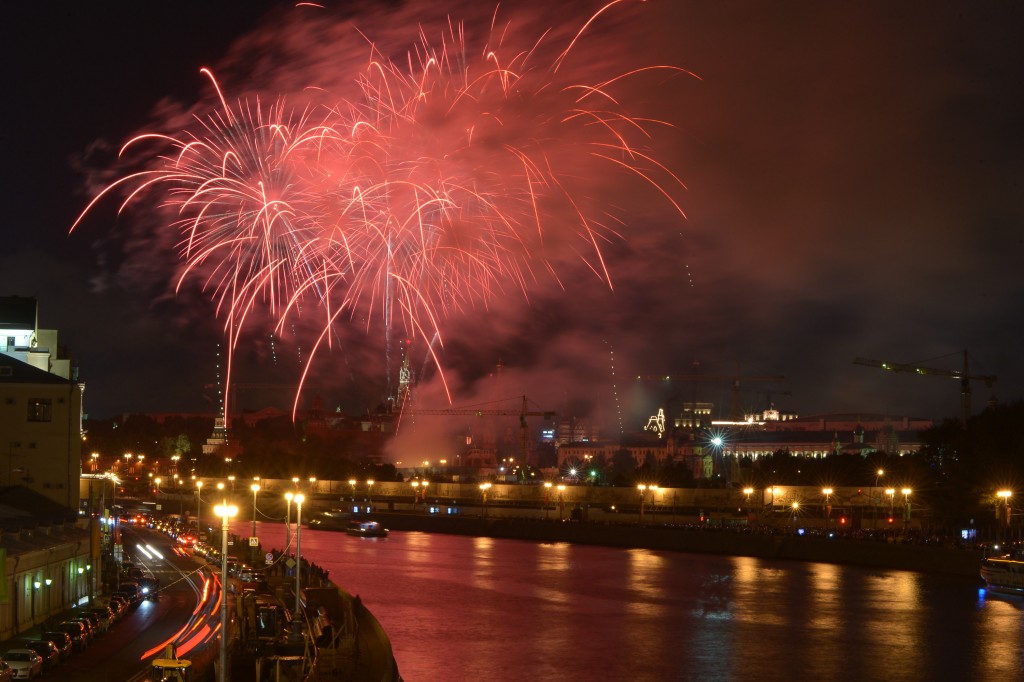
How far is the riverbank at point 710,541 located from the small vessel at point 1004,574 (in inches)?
81.6

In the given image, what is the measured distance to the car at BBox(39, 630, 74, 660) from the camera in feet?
53.6

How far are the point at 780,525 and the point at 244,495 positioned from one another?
33.5m

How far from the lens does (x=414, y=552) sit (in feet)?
148

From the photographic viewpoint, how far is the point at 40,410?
28984mm

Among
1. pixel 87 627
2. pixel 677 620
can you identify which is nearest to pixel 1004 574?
pixel 677 620

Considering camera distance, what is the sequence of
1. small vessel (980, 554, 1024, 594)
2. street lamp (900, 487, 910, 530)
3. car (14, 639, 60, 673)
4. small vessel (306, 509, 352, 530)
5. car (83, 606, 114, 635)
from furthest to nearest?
1. small vessel (306, 509, 352, 530)
2. street lamp (900, 487, 910, 530)
3. small vessel (980, 554, 1024, 594)
4. car (83, 606, 114, 635)
5. car (14, 639, 60, 673)

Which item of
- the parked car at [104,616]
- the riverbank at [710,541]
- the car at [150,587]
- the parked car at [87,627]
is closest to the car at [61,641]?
the parked car at [87,627]

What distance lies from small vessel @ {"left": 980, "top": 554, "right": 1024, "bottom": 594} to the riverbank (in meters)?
2.07

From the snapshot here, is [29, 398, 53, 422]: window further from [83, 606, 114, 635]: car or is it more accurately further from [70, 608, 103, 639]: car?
[70, 608, 103, 639]: car

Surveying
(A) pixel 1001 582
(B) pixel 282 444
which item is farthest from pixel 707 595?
(B) pixel 282 444

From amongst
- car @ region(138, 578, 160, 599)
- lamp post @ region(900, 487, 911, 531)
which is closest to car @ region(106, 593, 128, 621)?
car @ region(138, 578, 160, 599)

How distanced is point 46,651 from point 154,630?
395 cm

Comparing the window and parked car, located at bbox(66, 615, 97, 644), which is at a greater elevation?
the window

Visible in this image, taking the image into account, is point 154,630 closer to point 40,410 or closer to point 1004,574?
point 40,410
